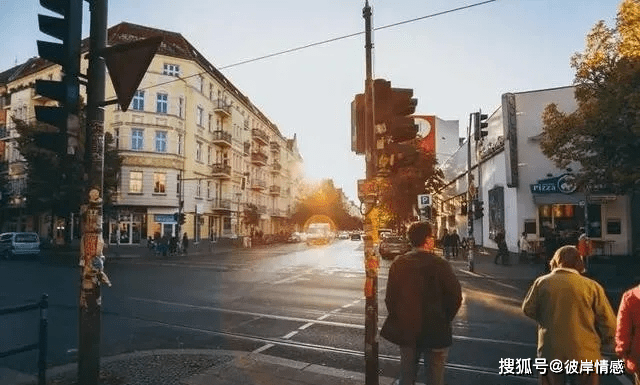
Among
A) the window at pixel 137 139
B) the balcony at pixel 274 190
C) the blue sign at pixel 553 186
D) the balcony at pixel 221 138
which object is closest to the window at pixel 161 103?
the window at pixel 137 139

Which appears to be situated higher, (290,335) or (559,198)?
(559,198)

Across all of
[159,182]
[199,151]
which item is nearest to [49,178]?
[159,182]

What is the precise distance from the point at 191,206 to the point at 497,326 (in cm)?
3698

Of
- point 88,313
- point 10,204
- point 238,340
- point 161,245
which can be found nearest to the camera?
point 88,313

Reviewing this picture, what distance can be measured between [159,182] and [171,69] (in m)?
10.4

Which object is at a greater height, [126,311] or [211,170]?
[211,170]

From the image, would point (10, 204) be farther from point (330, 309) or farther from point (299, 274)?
point (330, 309)

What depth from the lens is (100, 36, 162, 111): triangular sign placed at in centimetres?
485

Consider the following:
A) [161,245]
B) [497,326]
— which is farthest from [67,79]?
[161,245]

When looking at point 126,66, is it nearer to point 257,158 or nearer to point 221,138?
point 221,138

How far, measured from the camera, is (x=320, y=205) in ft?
306

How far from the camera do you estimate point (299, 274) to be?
18953mm

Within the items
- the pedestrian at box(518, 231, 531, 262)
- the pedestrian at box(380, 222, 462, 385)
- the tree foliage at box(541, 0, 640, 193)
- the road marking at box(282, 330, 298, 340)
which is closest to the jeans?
the pedestrian at box(380, 222, 462, 385)

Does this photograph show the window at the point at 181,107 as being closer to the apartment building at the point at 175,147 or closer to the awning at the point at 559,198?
the apartment building at the point at 175,147
